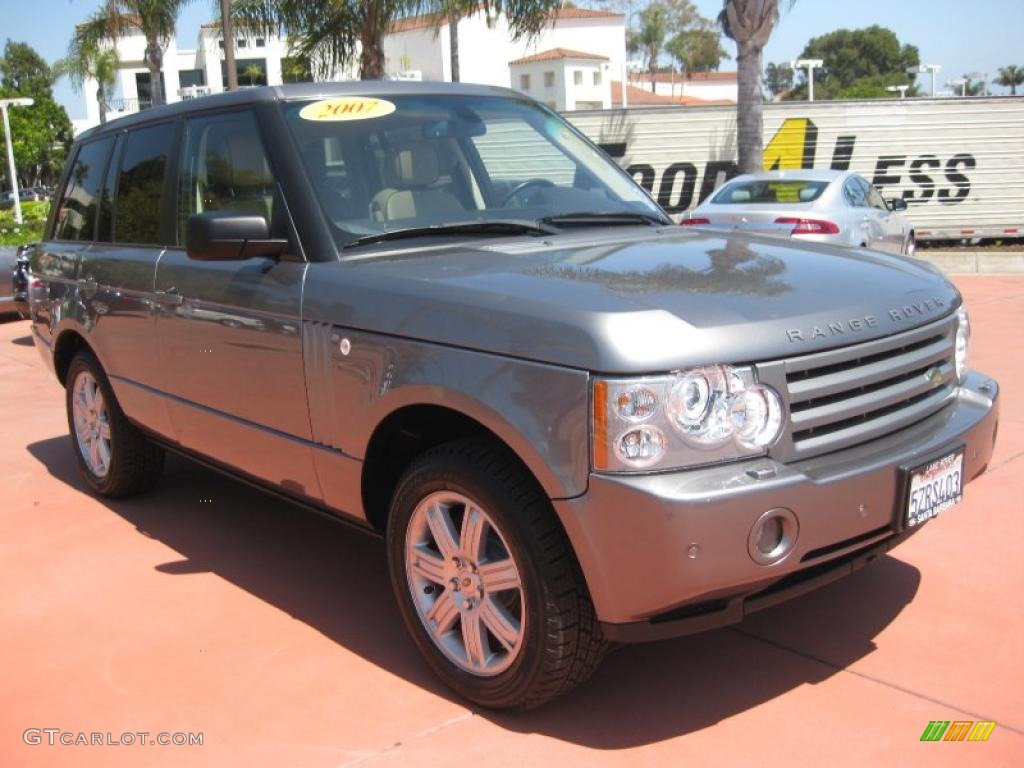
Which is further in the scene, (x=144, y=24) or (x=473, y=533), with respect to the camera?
(x=144, y=24)

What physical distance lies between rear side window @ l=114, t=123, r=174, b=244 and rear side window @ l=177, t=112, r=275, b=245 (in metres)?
0.22

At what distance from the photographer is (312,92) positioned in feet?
13.7

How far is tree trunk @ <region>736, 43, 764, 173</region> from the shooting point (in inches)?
671

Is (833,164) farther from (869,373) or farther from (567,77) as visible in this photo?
(567,77)

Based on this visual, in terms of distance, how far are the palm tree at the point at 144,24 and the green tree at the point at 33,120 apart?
3884 centimetres

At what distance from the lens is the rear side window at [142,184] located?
4.85 m

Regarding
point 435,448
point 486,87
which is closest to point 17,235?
point 486,87

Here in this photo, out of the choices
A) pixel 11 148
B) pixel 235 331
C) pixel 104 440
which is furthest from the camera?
pixel 11 148

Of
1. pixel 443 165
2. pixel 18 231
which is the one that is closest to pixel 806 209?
pixel 443 165

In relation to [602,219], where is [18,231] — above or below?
below

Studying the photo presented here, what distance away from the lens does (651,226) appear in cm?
435

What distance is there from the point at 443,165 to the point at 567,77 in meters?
66.2

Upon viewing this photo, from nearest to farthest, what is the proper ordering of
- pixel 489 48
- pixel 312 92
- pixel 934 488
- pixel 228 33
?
pixel 934 488 → pixel 312 92 → pixel 228 33 → pixel 489 48

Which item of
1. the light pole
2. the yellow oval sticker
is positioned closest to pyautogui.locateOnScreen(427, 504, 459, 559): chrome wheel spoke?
the yellow oval sticker
